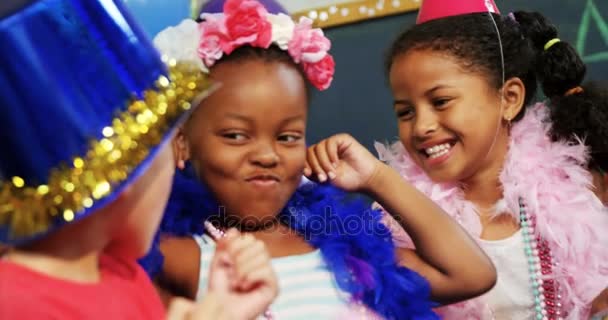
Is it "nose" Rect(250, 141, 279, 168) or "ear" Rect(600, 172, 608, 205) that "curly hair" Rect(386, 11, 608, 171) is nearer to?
"ear" Rect(600, 172, 608, 205)

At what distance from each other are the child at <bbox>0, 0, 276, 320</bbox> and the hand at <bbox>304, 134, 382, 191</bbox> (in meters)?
0.37

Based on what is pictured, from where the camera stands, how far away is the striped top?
821 mm

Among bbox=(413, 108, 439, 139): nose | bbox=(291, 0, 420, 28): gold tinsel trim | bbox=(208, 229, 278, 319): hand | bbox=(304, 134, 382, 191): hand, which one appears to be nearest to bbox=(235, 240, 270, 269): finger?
bbox=(208, 229, 278, 319): hand

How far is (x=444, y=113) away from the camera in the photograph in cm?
114

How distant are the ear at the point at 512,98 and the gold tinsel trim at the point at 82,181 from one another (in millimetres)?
838

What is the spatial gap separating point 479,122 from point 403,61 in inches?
6.0

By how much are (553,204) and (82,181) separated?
914mm

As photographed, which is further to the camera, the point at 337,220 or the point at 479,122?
the point at 479,122

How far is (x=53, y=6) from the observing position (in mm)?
534

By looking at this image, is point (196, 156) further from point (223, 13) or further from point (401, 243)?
point (401, 243)

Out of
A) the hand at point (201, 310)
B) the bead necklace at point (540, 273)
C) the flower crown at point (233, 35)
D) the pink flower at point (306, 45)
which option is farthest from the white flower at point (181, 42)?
the bead necklace at point (540, 273)

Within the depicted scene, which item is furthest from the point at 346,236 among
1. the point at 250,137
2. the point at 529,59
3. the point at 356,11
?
the point at 356,11

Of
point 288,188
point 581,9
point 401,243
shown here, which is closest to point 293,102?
point 288,188

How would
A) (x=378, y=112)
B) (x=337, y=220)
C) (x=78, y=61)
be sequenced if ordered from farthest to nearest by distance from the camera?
(x=378, y=112) < (x=337, y=220) < (x=78, y=61)
